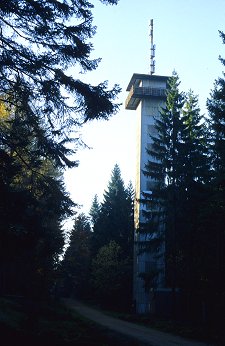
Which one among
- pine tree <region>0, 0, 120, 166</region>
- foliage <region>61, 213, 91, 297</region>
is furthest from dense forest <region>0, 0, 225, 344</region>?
foliage <region>61, 213, 91, 297</region>

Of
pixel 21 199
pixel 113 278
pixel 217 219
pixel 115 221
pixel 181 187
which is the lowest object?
pixel 113 278

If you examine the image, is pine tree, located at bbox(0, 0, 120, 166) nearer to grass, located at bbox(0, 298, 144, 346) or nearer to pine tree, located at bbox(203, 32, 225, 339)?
grass, located at bbox(0, 298, 144, 346)

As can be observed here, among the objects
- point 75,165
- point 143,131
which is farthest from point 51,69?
point 143,131

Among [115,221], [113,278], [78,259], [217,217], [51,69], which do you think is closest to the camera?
[51,69]

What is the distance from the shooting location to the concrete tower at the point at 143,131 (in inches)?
1510

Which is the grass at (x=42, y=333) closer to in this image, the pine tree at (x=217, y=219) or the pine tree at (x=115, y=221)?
the pine tree at (x=217, y=219)

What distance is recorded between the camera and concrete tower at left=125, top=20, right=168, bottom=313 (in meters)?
38.3

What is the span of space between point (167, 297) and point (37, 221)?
23128 mm

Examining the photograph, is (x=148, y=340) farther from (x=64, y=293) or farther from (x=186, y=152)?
(x=64, y=293)

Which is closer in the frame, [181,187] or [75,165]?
[75,165]

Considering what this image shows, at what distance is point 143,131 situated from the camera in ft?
141

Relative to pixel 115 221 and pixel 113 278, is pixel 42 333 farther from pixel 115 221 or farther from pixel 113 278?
pixel 115 221

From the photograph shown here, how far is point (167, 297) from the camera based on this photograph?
113ft

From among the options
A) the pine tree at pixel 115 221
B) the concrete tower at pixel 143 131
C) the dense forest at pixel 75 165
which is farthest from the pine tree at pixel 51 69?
the pine tree at pixel 115 221
